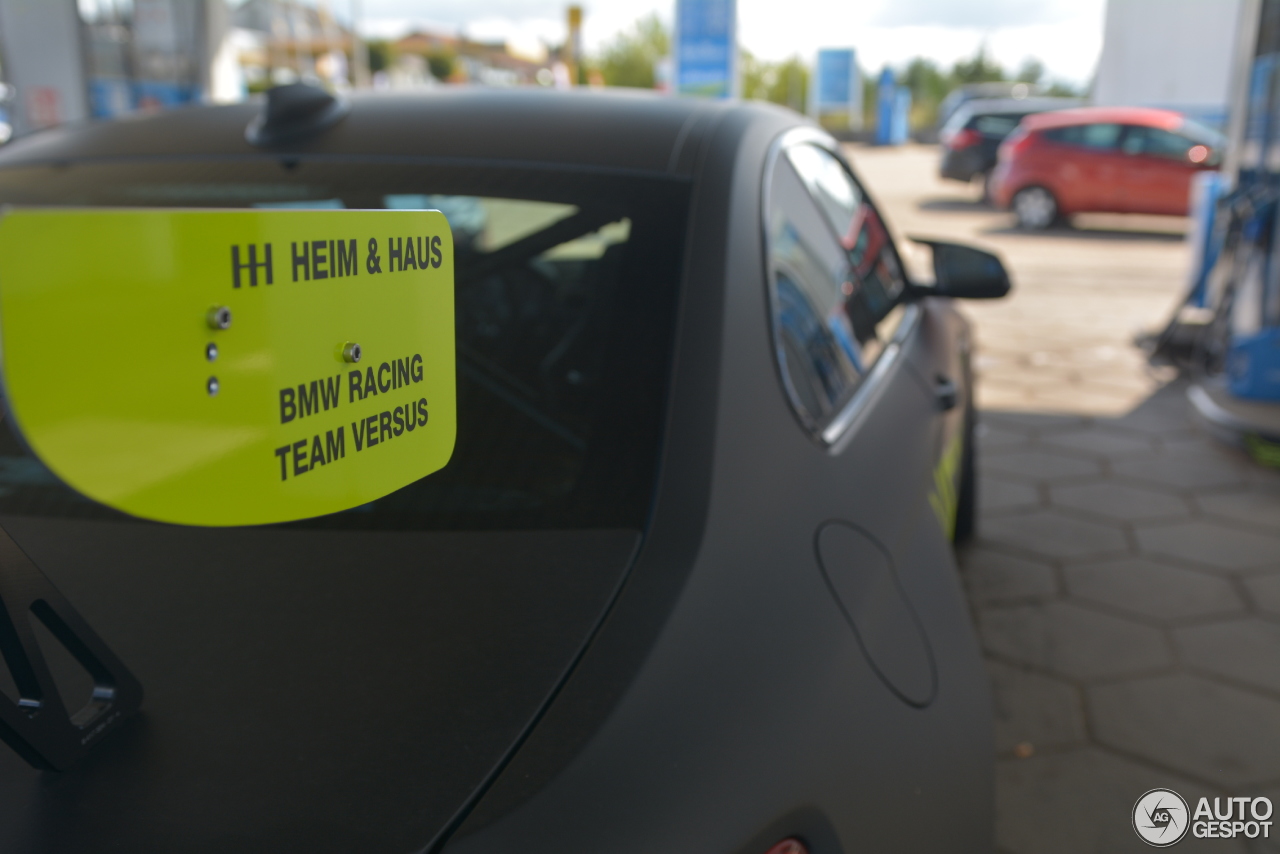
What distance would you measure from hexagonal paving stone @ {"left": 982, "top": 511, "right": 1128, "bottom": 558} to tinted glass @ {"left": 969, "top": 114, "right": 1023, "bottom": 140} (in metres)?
14.2

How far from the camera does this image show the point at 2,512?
127cm

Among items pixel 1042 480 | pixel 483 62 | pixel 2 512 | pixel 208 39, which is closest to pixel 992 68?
pixel 483 62

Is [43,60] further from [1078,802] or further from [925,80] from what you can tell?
[925,80]

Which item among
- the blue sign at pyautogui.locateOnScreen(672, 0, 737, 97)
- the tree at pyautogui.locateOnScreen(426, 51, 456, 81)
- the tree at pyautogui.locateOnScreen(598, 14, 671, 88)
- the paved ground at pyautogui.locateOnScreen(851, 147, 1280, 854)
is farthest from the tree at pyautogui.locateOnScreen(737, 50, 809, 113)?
the paved ground at pyautogui.locateOnScreen(851, 147, 1280, 854)

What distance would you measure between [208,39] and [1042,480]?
784 cm

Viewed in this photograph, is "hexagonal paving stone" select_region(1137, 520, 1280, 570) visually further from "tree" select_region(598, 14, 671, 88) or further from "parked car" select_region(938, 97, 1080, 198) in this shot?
"tree" select_region(598, 14, 671, 88)

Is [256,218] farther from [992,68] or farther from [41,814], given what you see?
[992,68]

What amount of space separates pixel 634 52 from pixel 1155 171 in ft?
139

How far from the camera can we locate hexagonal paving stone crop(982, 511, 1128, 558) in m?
3.43

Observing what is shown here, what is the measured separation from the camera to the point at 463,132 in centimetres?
170

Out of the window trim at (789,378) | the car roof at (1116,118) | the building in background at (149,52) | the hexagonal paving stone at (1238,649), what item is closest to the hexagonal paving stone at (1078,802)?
the hexagonal paving stone at (1238,649)

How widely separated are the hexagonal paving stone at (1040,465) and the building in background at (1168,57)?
689 inches

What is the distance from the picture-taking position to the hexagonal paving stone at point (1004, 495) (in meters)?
3.86

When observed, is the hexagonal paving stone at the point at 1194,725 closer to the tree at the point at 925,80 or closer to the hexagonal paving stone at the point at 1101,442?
the hexagonal paving stone at the point at 1101,442
